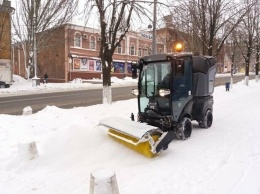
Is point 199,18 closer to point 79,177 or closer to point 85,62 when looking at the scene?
point 79,177

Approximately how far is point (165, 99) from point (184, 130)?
98cm

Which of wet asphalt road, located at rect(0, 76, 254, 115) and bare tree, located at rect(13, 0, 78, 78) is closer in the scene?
wet asphalt road, located at rect(0, 76, 254, 115)

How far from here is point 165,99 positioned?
7.14 meters

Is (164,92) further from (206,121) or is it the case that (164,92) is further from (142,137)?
(206,121)

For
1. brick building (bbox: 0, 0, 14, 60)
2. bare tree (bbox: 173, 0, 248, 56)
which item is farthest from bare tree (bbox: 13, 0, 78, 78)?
bare tree (bbox: 173, 0, 248, 56)

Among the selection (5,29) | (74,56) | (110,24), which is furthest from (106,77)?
(74,56)

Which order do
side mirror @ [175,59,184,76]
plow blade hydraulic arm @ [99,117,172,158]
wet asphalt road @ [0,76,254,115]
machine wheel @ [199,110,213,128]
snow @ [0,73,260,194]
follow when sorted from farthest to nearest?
1. wet asphalt road @ [0,76,254,115]
2. machine wheel @ [199,110,213,128]
3. side mirror @ [175,59,184,76]
4. plow blade hydraulic arm @ [99,117,172,158]
5. snow @ [0,73,260,194]

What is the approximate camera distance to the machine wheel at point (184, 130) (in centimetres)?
725

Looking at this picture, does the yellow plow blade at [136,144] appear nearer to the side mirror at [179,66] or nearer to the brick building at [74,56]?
the side mirror at [179,66]


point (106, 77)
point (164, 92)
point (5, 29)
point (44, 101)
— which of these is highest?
point (5, 29)

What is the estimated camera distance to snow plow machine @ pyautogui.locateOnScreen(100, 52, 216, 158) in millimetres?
6078

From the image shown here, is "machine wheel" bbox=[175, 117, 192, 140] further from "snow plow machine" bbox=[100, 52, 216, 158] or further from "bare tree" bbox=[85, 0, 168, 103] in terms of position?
"bare tree" bbox=[85, 0, 168, 103]

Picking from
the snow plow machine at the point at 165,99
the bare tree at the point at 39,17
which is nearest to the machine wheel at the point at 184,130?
the snow plow machine at the point at 165,99

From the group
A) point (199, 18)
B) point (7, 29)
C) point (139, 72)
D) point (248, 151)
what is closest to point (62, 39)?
point (7, 29)
